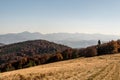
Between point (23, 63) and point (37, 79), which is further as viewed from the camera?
point (23, 63)

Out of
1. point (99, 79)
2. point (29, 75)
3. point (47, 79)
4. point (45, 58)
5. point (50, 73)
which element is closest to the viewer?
point (99, 79)

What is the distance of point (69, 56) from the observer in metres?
154

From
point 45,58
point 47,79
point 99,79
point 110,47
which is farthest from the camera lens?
point 45,58

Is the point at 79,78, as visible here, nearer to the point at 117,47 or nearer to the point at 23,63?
the point at 117,47

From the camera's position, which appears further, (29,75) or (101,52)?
(101,52)

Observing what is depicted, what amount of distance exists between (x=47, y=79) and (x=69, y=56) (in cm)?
12010

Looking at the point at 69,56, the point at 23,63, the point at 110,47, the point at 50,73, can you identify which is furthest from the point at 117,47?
the point at 50,73

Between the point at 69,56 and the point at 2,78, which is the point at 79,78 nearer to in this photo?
the point at 2,78

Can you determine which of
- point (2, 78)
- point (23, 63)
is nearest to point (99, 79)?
point (2, 78)

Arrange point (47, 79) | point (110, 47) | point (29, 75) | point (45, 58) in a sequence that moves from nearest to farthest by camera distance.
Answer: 1. point (47, 79)
2. point (29, 75)
3. point (110, 47)
4. point (45, 58)

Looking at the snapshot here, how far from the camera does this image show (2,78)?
35.2m

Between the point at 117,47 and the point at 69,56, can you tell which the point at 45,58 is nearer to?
the point at 69,56

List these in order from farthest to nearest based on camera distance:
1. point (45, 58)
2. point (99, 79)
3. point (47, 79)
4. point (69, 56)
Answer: point (45, 58), point (69, 56), point (47, 79), point (99, 79)

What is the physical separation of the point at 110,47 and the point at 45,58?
157 ft
